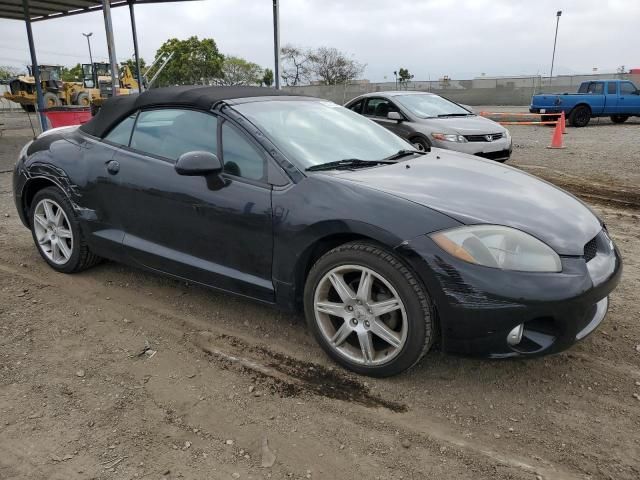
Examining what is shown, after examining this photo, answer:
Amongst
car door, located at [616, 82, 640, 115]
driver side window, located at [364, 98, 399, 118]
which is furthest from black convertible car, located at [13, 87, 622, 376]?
car door, located at [616, 82, 640, 115]

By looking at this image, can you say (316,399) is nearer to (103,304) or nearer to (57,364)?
(57,364)

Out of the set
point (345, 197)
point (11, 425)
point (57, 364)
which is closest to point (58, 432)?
point (11, 425)

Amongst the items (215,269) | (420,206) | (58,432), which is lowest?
(58,432)

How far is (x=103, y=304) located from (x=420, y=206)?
97.8 inches

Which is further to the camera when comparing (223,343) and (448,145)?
(448,145)

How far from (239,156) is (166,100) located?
866 millimetres

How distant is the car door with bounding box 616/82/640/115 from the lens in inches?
696

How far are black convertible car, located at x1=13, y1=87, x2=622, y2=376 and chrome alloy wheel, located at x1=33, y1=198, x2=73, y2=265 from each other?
48 mm

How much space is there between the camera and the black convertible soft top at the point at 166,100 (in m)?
3.37

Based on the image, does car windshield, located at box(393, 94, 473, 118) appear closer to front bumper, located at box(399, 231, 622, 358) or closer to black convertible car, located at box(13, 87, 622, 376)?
black convertible car, located at box(13, 87, 622, 376)

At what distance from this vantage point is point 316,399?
2.61 m

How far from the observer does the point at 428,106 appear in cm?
935

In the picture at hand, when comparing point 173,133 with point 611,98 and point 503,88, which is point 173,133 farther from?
point 503,88

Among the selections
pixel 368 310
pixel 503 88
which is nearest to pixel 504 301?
pixel 368 310
